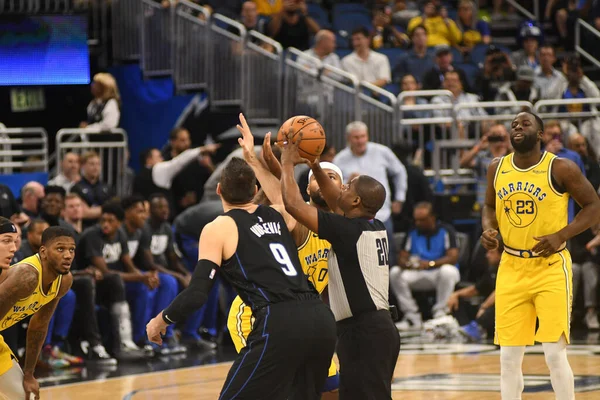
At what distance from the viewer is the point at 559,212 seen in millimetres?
7312

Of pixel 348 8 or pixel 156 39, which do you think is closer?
pixel 156 39

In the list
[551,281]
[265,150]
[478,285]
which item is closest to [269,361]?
[265,150]

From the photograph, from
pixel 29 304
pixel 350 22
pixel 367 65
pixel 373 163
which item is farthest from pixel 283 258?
pixel 350 22

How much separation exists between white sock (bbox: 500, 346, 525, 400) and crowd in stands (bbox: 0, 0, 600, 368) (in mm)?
2938

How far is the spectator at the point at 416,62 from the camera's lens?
1612cm

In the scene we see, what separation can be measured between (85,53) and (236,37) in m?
2.54

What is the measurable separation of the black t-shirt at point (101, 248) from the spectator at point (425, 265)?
11.0ft

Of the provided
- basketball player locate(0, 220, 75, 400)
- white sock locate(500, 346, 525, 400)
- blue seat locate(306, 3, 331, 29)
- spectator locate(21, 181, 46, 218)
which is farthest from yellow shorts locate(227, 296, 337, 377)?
blue seat locate(306, 3, 331, 29)

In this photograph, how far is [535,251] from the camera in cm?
723

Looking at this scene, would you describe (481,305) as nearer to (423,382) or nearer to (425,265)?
(425,265)

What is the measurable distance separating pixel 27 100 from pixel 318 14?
469cm

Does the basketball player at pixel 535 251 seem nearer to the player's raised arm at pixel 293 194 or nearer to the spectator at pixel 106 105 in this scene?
the player's raised arm at pixel 293 194

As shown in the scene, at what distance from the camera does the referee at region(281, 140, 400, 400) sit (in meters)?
5.82

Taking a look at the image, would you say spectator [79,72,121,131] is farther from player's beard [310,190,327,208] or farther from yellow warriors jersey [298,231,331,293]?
yellow warriors jersey [298,231,331,293]
